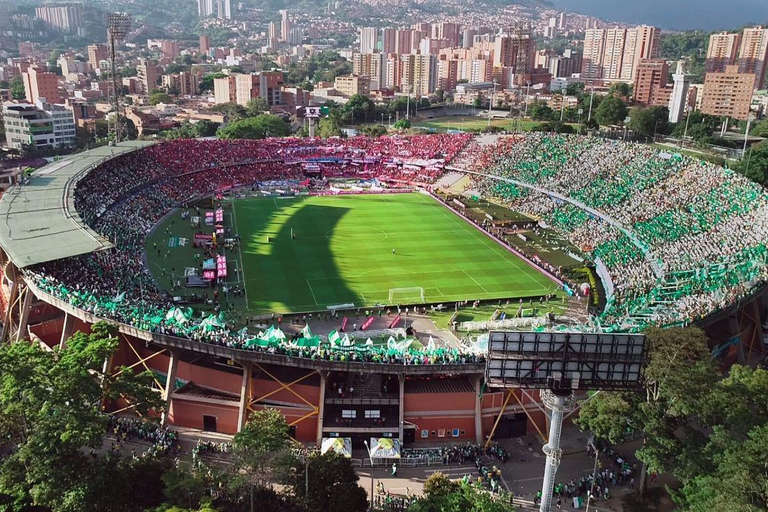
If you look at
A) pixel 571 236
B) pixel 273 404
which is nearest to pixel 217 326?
pixel 273 404

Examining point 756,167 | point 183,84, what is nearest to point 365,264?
point 756,167

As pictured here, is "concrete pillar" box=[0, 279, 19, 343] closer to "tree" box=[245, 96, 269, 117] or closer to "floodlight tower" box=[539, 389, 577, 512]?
"floodlight tower" box=[539, 389, 577, 512]

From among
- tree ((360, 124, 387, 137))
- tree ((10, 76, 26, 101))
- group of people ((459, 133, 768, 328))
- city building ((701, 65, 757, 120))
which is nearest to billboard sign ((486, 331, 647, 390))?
group of people ((459, 133, 768, 328))

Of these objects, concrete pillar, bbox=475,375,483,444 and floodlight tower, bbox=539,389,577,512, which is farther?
concrete pillar, bbox=475,375,483,444

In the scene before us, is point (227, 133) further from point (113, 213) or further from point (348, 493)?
point (348, 493)

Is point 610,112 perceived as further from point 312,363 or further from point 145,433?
point 145,433
